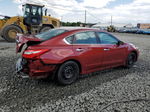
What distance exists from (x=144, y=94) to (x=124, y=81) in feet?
2.62

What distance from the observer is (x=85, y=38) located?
4.24 meters

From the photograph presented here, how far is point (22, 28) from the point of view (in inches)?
481

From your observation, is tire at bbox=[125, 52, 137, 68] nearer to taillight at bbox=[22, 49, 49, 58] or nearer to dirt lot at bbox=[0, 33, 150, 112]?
dirt lot at bbox=[0, 33, 150, 112]

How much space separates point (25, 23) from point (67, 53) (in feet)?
33.3

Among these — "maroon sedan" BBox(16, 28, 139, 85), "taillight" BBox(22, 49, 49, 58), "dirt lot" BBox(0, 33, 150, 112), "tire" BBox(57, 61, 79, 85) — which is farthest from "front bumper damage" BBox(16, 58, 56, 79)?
"dirt lot" BBox(0, 33, 150, 112)

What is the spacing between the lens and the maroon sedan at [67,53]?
3490 millimetres

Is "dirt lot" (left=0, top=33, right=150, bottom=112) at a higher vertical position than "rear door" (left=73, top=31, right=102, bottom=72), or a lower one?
lower

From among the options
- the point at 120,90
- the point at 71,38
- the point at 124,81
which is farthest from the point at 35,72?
the point at 124,81

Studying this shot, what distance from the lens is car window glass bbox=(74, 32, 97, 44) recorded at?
4.07m

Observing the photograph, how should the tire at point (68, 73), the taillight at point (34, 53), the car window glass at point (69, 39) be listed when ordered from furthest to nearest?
the car window glass at point (69, 39), the tire at point (68, 73), the taillight at point (34, 53)

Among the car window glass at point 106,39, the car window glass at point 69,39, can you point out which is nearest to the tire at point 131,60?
the car window glass at point 106,39

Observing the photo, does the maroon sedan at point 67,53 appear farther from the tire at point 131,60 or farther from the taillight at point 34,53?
the tire at point 131,60

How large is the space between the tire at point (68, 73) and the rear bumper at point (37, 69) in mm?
227

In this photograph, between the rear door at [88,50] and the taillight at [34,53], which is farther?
the rear door at [88,50]
